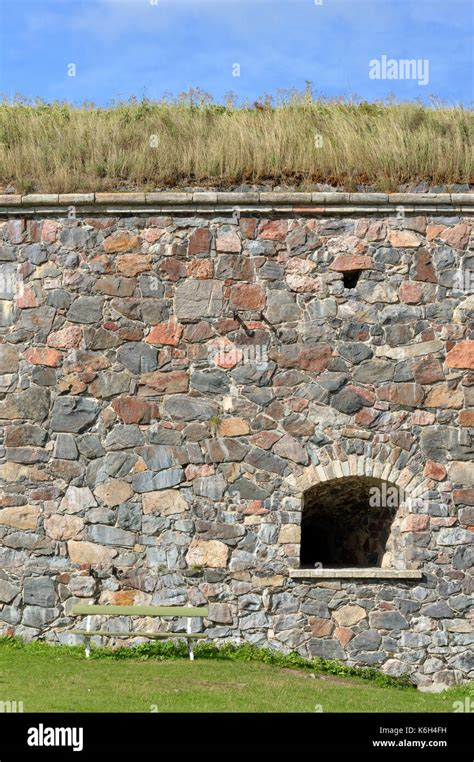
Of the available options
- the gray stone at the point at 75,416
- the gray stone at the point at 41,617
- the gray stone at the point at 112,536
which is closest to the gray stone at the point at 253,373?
the gray stone at the point at 75,416


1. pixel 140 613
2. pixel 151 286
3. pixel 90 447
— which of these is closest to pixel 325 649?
pixel 140 613

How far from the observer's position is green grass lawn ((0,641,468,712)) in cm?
815

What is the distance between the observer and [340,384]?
37.0 ft

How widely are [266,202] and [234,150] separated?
42.8 inches

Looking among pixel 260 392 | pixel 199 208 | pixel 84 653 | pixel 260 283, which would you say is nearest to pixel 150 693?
pixel 84 653

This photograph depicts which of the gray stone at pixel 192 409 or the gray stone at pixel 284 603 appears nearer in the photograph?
the gray stone at pixel 284 603

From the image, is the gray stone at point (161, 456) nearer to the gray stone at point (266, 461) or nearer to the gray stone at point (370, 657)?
the gray stone at point (266, 461)

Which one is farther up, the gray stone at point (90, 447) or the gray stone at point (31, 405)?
the gray stone at point (31, 405)

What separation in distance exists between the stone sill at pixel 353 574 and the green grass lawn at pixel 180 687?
41.7 inches

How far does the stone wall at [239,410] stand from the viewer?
433 inches

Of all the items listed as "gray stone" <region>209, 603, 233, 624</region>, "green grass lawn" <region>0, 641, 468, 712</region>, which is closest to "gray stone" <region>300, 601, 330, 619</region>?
"green grass lawn" <region>0, 641, 468, 712</region>

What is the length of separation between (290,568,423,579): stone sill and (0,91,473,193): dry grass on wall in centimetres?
466

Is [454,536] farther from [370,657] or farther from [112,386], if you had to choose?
[112,386]

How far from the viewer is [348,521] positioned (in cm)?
1230
